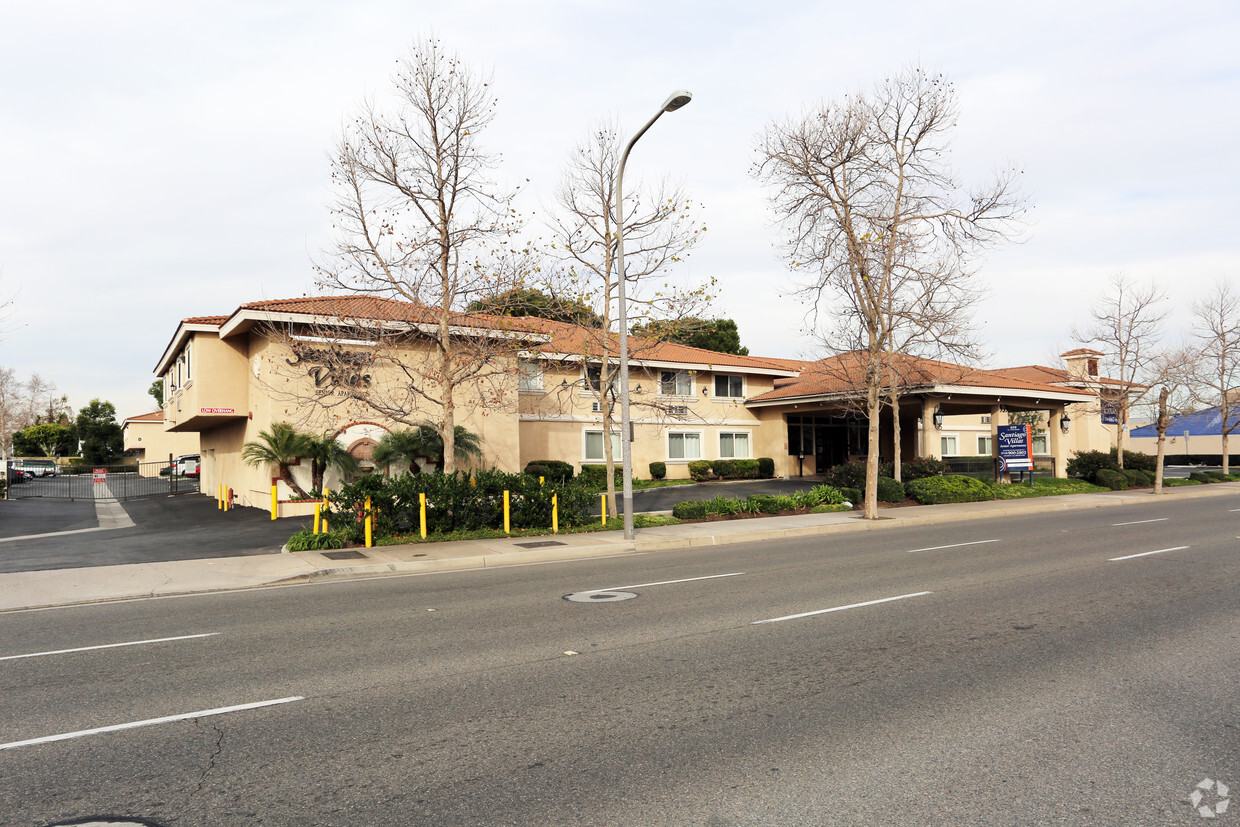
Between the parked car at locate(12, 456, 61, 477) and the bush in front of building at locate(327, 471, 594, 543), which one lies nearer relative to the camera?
the bush in front of building at locate(327, 471, 594, 543)

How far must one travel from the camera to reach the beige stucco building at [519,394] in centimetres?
2047

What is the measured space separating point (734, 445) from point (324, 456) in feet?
68.8

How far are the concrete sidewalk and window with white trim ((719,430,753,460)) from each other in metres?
16.3

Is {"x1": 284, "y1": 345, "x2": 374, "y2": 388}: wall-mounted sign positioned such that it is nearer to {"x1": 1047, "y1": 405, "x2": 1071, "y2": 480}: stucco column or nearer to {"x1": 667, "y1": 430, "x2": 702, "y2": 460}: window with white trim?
{"x1": 667, "y1": 430, "x2": 702, "y2": 460}: window with white trim

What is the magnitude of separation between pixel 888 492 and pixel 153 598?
21.5m

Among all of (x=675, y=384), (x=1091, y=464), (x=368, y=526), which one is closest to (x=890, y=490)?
(x=675, y=384)

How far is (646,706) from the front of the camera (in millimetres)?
5641

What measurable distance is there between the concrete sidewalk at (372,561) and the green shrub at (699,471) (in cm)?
1404

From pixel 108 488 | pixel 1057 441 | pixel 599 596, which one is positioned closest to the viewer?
pixel 599 596

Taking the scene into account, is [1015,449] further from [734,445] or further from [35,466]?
[35,466]

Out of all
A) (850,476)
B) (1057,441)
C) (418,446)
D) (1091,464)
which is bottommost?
(1091,464)

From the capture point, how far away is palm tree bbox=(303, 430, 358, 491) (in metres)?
22.9

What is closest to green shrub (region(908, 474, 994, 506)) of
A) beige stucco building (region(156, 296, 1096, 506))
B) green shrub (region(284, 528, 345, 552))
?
beige stucco building (region(156, 296, 1096, 506))

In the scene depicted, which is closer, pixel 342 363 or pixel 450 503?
pixel 450 503
